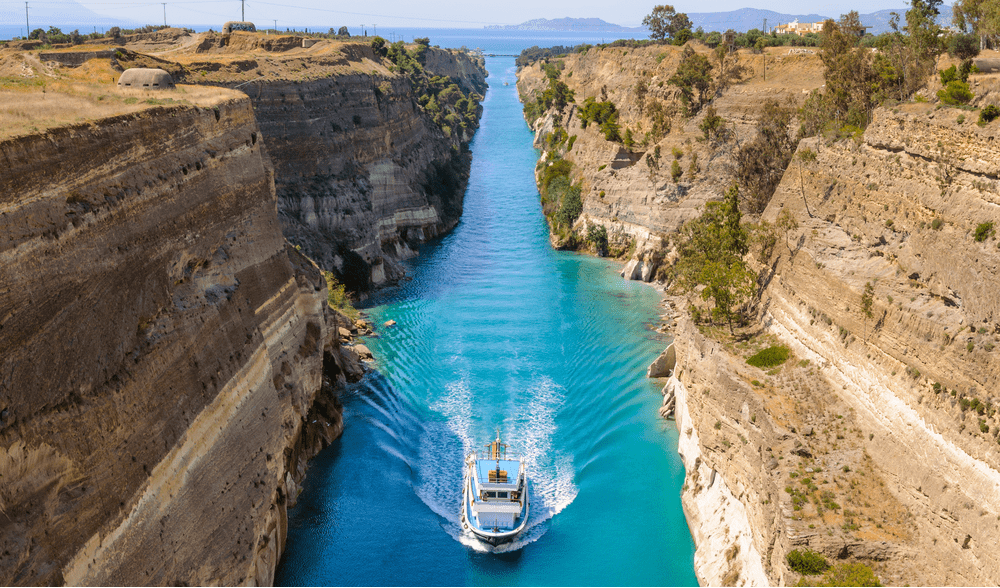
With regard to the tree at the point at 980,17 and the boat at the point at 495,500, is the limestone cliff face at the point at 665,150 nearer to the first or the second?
the tree at the point at 980,17

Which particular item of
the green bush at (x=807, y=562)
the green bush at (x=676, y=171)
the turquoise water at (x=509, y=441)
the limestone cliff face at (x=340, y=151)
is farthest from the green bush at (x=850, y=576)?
the limestone cliff face at (x=340, y=151)

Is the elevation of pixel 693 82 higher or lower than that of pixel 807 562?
higher

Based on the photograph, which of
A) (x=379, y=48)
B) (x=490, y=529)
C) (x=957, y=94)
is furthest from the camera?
(x=379, y=48)

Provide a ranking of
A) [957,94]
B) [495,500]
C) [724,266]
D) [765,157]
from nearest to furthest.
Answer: [957,94] < [495,500] < [724,266] < [765,157]

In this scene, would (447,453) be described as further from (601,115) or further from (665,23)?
(665,23)

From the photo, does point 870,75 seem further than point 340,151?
No

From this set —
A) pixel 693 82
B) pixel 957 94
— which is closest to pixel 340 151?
pixel 693 82

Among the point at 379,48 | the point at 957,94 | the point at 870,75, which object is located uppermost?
the point at 379,48
